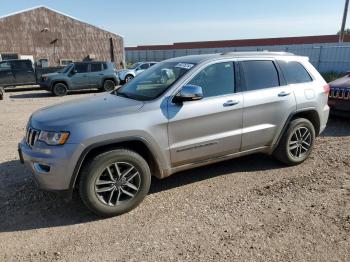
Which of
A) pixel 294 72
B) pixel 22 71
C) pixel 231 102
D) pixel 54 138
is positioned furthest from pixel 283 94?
pixel 22 71

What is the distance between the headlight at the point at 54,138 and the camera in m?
3.42

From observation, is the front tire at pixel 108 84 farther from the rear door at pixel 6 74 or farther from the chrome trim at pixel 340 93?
the chrome trim at pixel 340 93

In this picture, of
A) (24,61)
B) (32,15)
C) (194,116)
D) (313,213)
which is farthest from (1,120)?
(32,15)

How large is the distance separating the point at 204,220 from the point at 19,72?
1720 cm

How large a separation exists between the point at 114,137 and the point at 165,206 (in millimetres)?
1072

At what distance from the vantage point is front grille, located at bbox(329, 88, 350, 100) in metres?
7.29

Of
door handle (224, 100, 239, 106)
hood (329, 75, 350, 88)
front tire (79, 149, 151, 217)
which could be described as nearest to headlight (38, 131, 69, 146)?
front tire (79, 149, 151, 217)

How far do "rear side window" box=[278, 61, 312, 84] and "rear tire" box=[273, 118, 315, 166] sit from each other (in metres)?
0.60

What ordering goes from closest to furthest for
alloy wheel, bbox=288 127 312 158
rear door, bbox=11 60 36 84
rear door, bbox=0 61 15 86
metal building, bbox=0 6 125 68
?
alloy wheel, bbox=288 127 312 158 → rear door, bbox=0 61 15 86 → rear door, bbox=11 60 36 84 → metal building, bbox=0 6 125 68

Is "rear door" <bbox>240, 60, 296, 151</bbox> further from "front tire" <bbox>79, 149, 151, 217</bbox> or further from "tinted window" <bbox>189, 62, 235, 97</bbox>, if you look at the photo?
"front tire" <bbox>79, 149, 151, 217</bbox>

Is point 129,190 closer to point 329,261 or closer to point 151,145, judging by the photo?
point 151,145

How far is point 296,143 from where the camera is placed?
5180 mm

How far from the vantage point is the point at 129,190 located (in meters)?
3.88

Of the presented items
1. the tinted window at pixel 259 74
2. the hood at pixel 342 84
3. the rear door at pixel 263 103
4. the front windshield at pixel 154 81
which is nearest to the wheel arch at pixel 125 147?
the front windshield at pixel 154 81
